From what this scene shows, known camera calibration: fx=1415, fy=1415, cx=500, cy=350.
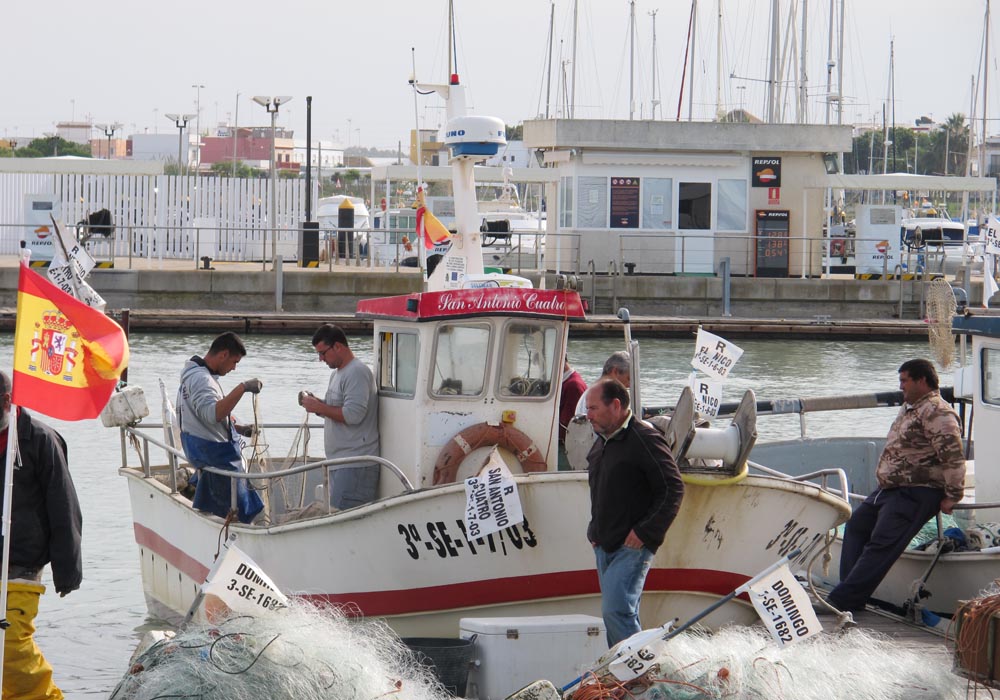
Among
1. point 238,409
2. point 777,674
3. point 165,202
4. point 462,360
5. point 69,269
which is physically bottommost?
point 238,409

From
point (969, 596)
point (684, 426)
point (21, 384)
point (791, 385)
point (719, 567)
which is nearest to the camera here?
point (21, 384)

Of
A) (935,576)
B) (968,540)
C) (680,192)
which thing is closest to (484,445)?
(935,576)

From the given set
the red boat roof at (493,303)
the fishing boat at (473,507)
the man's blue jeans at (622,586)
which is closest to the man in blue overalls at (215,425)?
the fishing boat at (473,507)

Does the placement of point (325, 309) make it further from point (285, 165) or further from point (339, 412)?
point (285, 165)

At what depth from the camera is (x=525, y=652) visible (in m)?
7.94

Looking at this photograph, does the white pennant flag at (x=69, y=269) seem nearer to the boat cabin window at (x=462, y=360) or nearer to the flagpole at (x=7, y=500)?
the boat cabin window at (x=462, y=360)

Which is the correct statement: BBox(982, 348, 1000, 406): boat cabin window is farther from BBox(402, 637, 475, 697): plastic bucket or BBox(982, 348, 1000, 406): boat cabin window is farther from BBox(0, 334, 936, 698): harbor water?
BBox(402, 637, 475, 697): plastic bucket

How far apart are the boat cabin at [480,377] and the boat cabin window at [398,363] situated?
14mm

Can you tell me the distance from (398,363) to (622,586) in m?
3.08

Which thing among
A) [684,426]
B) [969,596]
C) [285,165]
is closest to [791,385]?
[969,596]

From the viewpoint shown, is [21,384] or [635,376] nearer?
[21,384]

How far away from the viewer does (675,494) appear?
7.24 metres

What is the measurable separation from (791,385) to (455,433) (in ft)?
55.9

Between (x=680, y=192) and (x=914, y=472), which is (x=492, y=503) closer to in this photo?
(x=914, y=472)
